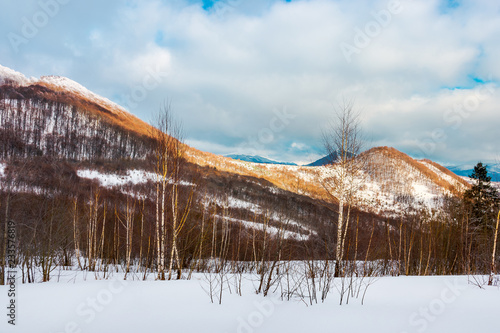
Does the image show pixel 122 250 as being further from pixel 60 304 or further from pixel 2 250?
pixel 60 304

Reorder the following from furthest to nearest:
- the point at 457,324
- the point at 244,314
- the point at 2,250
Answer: the point at 2,250 < the point at 244,314 < the point at 457,324

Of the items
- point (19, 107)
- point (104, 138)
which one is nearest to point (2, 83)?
point (19, 107)

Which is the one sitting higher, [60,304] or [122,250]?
[60,304]

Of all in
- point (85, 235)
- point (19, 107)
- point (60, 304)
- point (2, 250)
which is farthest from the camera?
point (19, 107)

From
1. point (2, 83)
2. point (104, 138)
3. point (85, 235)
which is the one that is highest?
point (2, 83)

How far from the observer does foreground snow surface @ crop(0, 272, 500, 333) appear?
4721 millimetres

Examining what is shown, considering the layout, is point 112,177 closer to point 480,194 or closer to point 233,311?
point 233,311

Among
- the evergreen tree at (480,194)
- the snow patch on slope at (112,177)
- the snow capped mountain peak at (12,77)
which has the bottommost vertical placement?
the snow patch on slope at (112,177)

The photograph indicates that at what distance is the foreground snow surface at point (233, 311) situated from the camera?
472cm

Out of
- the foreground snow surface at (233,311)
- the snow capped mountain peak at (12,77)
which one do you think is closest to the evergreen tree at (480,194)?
the foreground snow surface at (233,311)

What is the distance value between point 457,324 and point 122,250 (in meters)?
28.1

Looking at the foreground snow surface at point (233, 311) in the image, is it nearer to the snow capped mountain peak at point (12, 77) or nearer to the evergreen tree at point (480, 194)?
the evergreen tree at point (480, 194)

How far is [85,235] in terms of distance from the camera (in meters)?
24.1

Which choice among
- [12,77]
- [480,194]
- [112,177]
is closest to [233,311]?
[480,194]
